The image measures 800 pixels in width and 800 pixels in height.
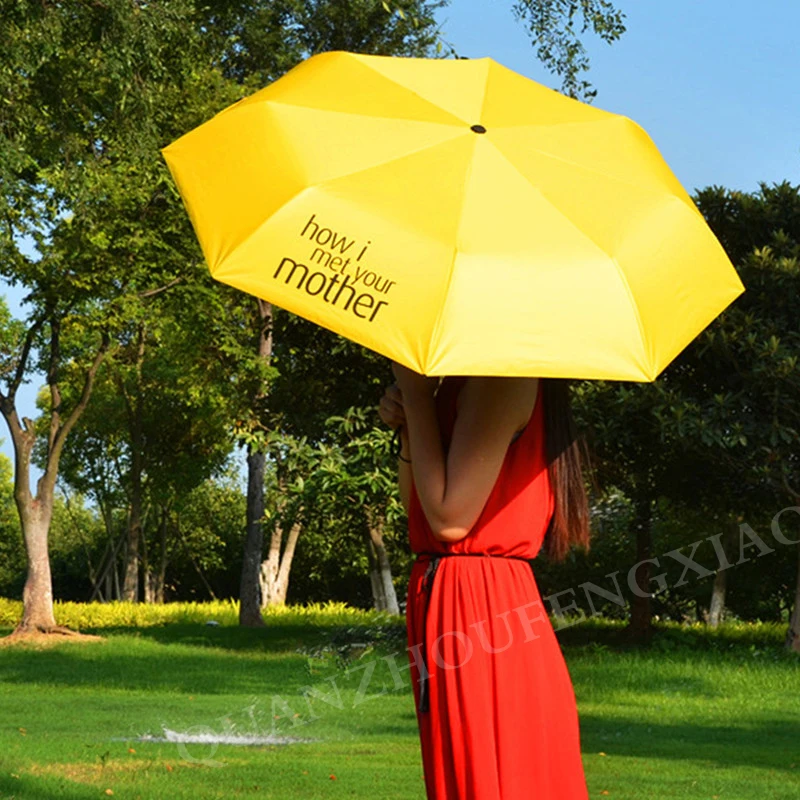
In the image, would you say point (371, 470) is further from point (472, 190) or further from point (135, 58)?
point (472, 190)

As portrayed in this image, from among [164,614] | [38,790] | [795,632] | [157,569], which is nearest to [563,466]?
[38,790]

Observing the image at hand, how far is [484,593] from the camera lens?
115 inches

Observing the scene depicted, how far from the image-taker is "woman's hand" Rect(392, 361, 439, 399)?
2969 millimetres

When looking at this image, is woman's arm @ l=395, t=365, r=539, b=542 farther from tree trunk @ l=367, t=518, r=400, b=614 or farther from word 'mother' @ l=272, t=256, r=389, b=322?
tree trunk @ l=367, t=518, r=400, b=614

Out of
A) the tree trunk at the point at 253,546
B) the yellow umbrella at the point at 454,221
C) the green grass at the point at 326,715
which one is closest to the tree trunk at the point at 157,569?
the tree trunk at the point at 253,546

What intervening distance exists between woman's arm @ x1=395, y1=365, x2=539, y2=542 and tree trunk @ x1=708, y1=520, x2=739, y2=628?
2498 cm

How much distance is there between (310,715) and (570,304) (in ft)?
38.2

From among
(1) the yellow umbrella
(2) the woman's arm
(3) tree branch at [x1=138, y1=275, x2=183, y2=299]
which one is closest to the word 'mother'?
(1) the yellow umbrella

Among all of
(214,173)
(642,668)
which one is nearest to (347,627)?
(642,668)

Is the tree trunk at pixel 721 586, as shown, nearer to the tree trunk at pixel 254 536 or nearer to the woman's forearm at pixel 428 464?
the tree trunk at pixel 254 536

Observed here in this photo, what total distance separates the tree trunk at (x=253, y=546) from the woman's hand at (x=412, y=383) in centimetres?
2454

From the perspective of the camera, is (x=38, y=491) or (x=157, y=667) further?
(x=38, y=491)

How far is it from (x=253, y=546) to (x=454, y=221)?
24957mm

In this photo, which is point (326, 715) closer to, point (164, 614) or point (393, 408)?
point (393, 408)
